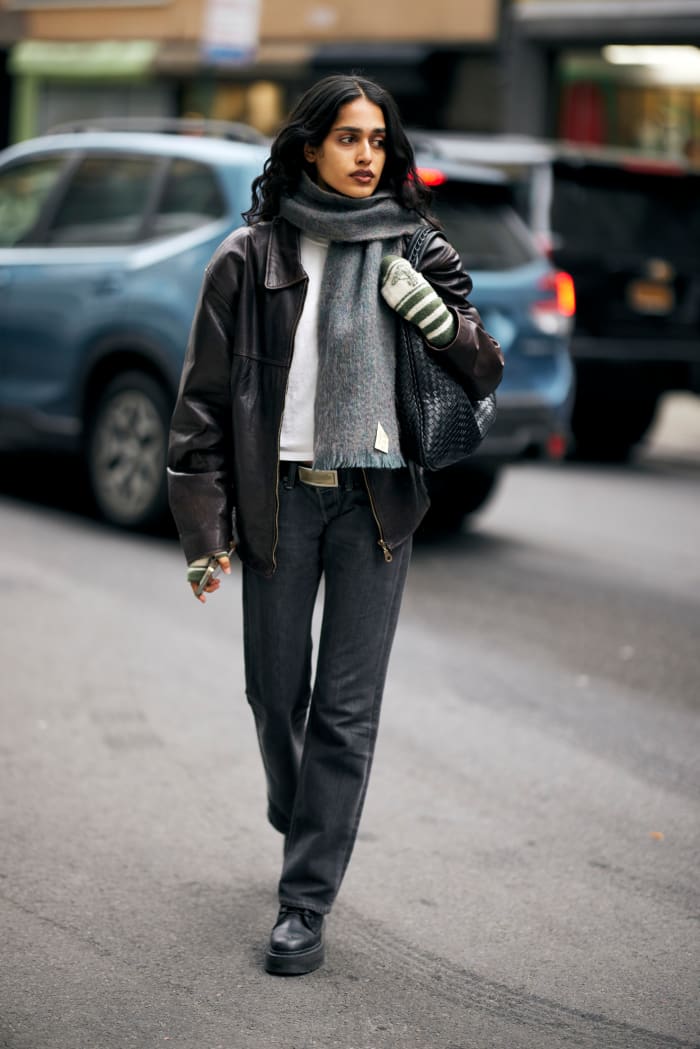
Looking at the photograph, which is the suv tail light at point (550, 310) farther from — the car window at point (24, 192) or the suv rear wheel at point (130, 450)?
the car window at point (24, 192)

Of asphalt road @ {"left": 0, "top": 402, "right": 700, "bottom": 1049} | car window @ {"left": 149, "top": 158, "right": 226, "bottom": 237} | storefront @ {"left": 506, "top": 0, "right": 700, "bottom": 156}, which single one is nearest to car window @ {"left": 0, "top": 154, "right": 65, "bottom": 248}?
car window @ {"left": 149, "top": 158, "right": 226, "bottom": 237}

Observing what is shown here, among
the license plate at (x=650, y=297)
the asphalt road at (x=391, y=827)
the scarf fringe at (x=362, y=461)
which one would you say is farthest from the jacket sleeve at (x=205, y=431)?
the license plate at (x=650, y=297)

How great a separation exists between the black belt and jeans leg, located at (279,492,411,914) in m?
0.05

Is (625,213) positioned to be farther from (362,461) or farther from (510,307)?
(362,461)

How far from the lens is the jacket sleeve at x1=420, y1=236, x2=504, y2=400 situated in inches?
137

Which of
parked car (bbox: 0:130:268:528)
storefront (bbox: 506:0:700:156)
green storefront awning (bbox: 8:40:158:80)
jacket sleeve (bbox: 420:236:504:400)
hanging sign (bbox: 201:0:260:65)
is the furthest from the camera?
green storefront awning (bbox: 8:40:158:80)

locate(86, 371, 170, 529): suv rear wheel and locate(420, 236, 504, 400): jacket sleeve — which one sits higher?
locate(420, 236, 504, 400): jacket sleeve

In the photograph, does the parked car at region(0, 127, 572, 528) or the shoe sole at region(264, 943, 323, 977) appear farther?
the parked car at region(0, 127, 572, 528)

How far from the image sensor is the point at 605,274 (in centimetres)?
1180

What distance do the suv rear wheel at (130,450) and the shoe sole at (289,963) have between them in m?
4.67

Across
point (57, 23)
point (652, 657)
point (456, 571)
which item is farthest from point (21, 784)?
point (57, 23)

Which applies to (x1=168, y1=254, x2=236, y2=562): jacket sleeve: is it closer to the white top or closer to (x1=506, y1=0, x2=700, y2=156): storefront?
the white top

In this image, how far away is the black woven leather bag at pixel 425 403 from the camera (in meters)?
3.50

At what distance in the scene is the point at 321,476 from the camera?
11.6 feet
